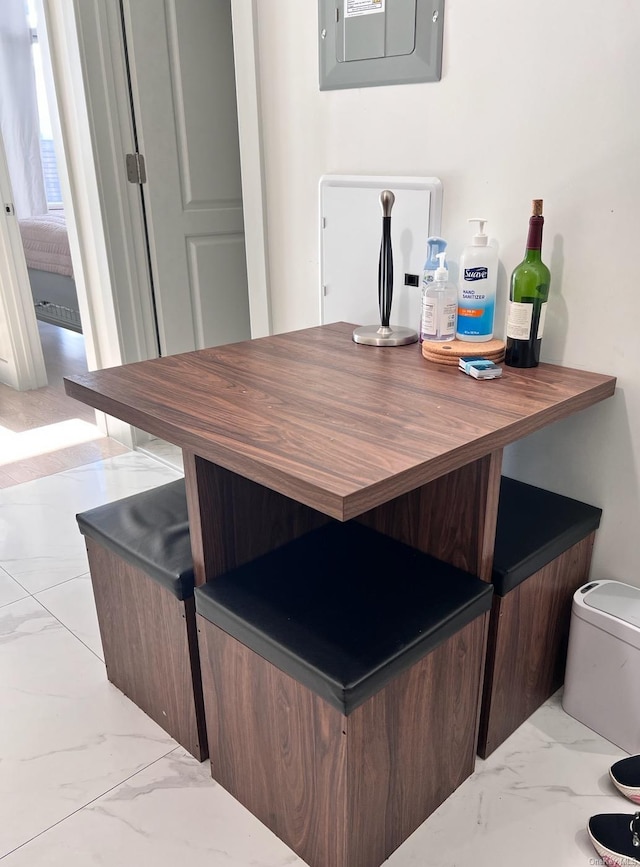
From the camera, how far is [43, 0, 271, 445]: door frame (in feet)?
7.23

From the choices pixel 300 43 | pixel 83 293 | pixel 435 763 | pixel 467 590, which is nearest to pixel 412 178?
pixel 300 43

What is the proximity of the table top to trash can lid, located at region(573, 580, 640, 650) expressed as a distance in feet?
1.26

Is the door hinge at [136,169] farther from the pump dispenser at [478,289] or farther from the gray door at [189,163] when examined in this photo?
the pump dispenser at [478,289]

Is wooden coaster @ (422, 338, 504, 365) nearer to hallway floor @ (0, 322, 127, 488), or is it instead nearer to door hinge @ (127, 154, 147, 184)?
door hinge @ (127, 154, 147, 184)

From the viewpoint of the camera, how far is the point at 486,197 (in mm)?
1375

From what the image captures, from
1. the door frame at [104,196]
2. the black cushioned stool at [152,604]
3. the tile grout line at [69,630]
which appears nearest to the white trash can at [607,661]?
the black cushioned stool at [152,604]

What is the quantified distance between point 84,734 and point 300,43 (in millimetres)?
1582

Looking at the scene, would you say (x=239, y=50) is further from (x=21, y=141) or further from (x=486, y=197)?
(x=21, y=141)

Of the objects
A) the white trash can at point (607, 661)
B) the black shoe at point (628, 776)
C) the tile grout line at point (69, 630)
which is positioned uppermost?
the white trash can at point (607, 661)

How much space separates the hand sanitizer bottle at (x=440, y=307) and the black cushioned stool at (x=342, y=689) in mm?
443

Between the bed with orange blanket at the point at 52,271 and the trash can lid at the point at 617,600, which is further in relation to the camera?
the bed with orange blanket at the point at 52,271

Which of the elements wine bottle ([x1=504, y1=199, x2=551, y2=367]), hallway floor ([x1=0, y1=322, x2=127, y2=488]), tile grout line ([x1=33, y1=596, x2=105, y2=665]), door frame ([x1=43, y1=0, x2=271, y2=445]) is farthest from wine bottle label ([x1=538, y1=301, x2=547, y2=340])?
hallway floor ([x1=0, y1=322, x2=127, y2=488])

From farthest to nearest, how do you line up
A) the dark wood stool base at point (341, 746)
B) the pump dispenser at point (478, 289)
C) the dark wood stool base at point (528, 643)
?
the pump dispenser at point (478, 289) < the dark wood stool base at point (528, 643) < the dark wood stool base at point (341, 746)

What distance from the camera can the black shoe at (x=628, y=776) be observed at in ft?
3.87
